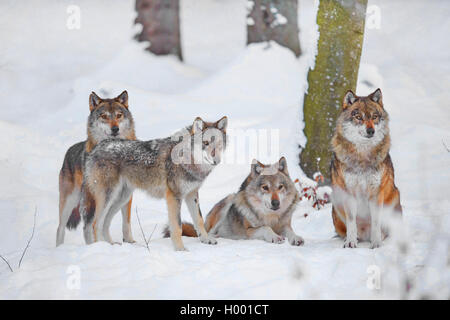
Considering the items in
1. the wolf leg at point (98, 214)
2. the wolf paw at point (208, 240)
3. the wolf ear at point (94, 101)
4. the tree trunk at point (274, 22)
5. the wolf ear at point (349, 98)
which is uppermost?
the tree trunk at point (274, 22)

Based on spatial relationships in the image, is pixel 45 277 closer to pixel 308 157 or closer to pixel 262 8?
pixel 308 157

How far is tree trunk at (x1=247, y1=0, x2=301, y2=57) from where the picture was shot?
12.2 metres

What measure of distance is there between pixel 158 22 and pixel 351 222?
1015 cm

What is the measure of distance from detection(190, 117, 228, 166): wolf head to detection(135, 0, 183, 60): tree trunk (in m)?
9.26

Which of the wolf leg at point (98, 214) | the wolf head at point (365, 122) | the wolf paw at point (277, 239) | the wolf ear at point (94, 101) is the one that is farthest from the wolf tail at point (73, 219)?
the wolf head at point (365, 122)

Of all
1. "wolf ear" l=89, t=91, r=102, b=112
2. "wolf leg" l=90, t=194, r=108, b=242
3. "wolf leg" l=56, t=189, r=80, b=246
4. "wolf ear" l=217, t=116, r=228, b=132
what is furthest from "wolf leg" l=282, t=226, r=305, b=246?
"wolf ear" l=89, t=91, r=102, b=112

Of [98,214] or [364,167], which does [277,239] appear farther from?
[98,214]

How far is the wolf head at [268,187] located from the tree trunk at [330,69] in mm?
1815

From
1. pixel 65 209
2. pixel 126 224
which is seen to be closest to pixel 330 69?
pixel 126 224

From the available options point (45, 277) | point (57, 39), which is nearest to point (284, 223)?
point (45, 277)

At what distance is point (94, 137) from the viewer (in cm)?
558

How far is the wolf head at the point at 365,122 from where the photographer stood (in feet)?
15.7

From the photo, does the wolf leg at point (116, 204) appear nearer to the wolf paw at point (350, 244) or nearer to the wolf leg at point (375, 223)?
the wolf paw at point (350, 244)
